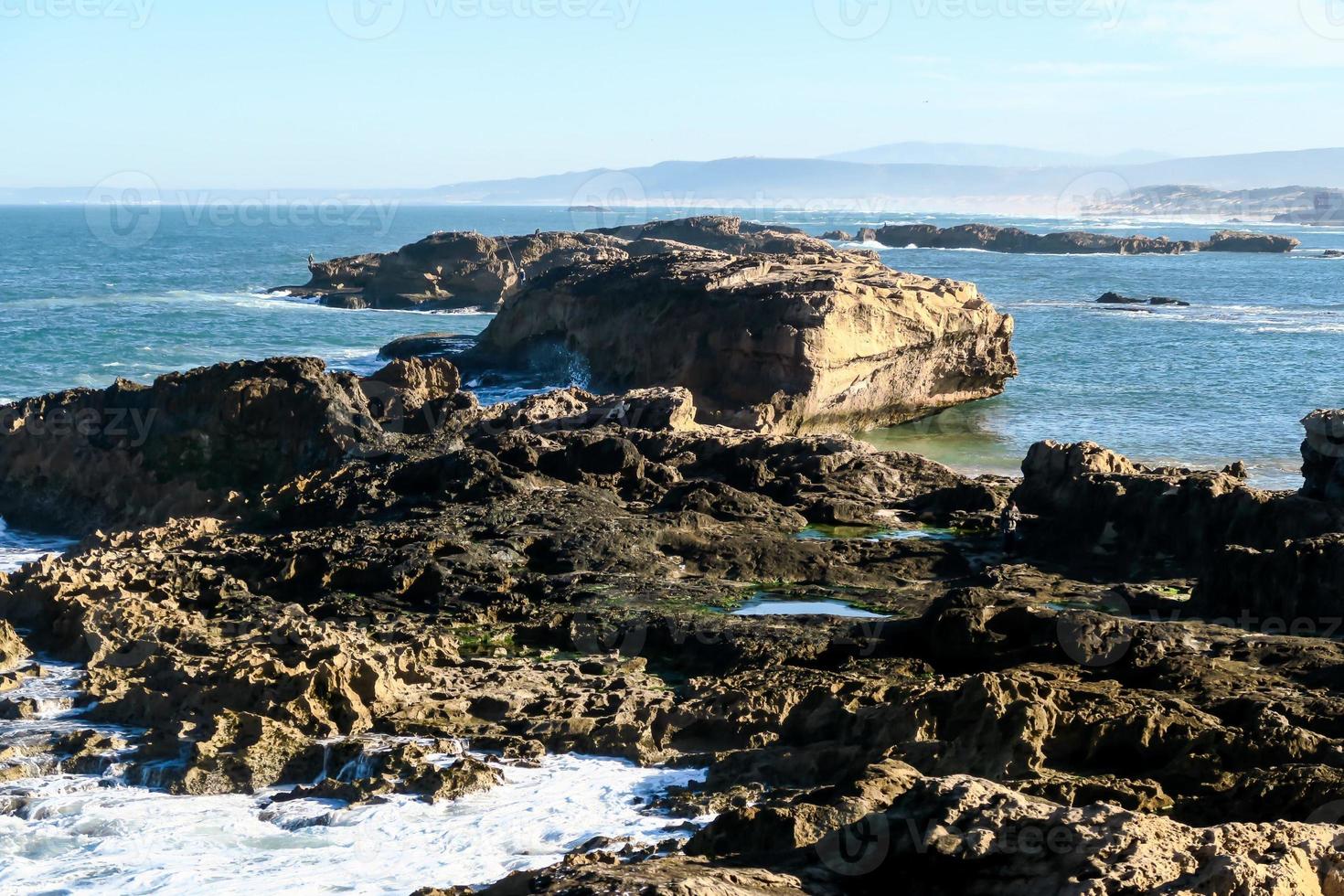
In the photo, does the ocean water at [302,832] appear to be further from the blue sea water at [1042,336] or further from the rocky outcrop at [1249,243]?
the rocky outcrop at [1249,243]

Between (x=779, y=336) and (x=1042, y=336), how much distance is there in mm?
22239

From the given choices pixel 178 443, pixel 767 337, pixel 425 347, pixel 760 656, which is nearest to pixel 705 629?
pixel 760 656

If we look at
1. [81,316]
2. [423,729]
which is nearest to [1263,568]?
[423,729]

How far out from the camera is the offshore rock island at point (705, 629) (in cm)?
776

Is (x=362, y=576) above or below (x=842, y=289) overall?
below

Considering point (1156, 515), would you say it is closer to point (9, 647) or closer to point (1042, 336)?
point (9, 647)

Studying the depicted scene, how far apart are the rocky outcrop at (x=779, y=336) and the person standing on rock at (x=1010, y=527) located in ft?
36.2

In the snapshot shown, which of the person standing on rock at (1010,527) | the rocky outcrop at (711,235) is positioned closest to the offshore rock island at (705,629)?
the person standing on rock at (1010,527)

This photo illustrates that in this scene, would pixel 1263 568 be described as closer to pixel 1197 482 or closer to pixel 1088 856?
pixel 1197 482

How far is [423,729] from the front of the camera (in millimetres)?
11672

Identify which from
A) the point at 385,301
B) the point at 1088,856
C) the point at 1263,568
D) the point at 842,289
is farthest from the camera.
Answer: the point at 385,301

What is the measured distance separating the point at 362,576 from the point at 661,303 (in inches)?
786

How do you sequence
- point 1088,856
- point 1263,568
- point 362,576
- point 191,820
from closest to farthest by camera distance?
point 1088,856, point 191,820, point 1263,568, point 362,576

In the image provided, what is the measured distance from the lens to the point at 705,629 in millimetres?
14180
